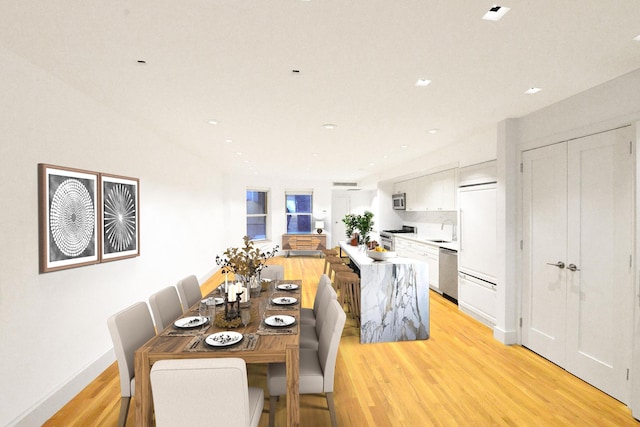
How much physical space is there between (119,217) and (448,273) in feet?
15.1

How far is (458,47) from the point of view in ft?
6.38

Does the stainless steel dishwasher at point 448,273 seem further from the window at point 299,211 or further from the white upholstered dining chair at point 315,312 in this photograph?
the window at point 299,211

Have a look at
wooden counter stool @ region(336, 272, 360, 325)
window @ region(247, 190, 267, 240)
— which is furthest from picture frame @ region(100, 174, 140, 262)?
window @ region(247, 190, 267, 240)

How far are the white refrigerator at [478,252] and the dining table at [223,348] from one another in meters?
2.70

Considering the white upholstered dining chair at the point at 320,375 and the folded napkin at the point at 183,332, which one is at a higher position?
the folded napkin at the point at 183,332

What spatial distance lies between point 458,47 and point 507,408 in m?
2.59

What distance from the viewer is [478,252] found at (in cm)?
411

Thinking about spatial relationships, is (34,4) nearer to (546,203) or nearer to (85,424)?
(85,424)

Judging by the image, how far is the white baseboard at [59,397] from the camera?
2094mm

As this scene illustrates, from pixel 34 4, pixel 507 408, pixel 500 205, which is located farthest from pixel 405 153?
pixel 34 4

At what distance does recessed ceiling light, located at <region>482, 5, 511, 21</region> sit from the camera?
1573mm

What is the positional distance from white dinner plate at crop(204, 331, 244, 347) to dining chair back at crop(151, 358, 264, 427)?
0.41 meters

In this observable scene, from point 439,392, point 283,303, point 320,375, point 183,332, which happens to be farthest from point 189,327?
point 439,392

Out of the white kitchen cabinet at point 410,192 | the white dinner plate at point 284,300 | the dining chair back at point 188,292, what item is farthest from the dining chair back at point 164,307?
the white kitchen cabinet at point 410,192
